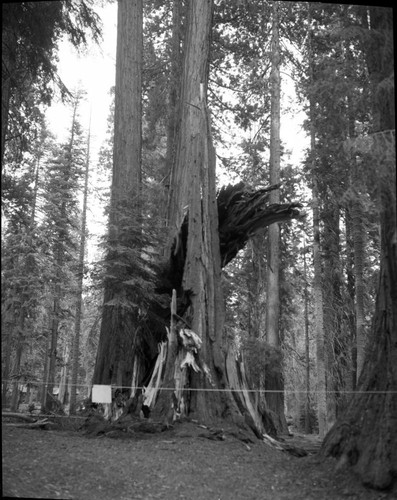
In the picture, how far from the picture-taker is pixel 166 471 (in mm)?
5582

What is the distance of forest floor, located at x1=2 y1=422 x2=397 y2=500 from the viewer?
4738mm

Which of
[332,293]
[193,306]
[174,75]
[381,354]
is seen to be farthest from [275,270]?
[381,354]

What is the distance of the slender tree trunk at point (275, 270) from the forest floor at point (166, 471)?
5561 mm

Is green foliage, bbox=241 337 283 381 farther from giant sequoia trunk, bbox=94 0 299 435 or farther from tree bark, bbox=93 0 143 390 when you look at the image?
tree bark, bbox=93 0 143 390

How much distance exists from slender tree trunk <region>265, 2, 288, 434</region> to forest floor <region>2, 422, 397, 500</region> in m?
5.56

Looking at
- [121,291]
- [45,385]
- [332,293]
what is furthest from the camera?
[332,293]

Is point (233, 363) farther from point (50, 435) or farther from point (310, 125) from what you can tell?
point (310, 125)

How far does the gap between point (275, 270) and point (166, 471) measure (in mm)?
8571

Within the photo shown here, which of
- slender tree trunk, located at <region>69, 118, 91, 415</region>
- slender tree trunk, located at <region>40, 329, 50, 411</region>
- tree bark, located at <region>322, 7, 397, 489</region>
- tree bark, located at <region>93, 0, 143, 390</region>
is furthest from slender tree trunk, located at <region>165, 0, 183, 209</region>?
tree bark, located at <region>322, 7, 397, 489</region>

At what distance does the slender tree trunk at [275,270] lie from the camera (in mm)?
12344

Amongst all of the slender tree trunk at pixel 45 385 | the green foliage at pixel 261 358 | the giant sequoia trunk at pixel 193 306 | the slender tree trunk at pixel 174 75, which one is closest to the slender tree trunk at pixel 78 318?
the slender tree trunk at pixel 45 385

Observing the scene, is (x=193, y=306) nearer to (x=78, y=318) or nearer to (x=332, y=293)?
(x=332, y=293)

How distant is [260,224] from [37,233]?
10.3 meters

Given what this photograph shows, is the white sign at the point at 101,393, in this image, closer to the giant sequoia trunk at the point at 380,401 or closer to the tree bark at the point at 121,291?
the tree bark at the point at 121,291
